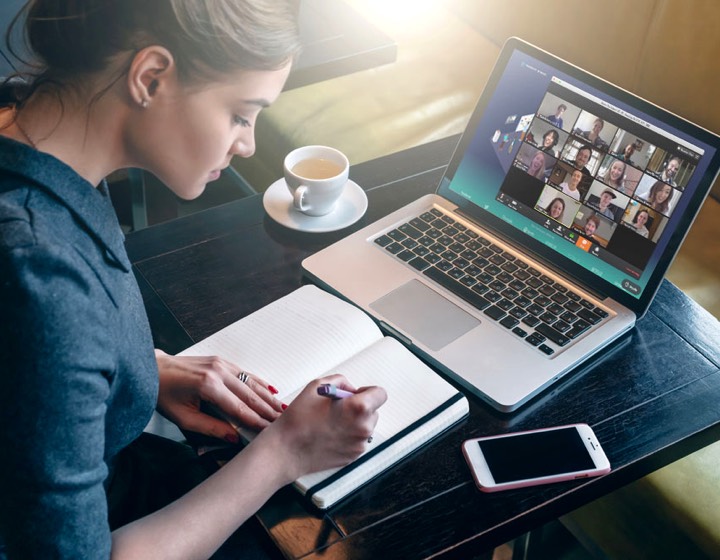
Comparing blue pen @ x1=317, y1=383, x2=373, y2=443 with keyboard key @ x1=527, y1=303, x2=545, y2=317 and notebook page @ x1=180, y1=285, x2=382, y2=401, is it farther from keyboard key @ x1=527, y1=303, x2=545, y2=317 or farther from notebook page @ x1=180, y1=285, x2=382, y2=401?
keyboard key @ x1=527, y1=303, x2=545, y2=317

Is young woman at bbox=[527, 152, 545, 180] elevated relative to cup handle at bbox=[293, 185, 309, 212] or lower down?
elevated

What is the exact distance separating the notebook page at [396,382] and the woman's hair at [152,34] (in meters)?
0.39

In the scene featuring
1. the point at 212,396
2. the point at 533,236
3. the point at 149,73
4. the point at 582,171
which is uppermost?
the point at 149,73

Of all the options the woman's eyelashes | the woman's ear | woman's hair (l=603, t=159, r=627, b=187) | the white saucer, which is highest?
the woman's ear

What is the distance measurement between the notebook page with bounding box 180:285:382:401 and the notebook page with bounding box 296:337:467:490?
1.0 inches

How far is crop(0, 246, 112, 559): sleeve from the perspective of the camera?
69 cm

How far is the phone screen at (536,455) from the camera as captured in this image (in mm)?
921

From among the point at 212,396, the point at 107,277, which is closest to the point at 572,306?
the point at 212,396

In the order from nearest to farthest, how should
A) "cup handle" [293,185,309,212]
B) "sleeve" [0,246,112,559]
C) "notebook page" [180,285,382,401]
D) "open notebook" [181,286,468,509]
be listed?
"sleeve" [0,246,112,559] < "open notebook" [181,286,468,509] < "notebook page" [180,285,382,401] < "cup handle" [293,185,309,212]

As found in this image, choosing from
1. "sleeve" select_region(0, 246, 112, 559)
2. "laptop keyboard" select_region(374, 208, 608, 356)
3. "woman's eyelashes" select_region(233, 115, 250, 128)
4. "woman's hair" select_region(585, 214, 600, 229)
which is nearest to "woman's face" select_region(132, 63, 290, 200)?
"woman's eyelashes" select_region(233, 115, 250, 128)

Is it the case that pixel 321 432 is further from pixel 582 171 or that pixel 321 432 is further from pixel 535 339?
pixel 582 171

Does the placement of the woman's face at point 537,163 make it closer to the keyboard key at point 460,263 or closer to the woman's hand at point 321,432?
the keyboard key at point 460,263

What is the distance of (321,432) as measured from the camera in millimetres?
877

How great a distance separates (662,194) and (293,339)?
511 millimetres
